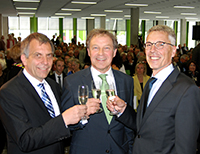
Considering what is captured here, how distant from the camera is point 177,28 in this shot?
96.8 ft

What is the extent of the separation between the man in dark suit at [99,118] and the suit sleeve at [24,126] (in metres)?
0.30

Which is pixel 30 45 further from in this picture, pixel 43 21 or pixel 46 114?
pixel 43 21

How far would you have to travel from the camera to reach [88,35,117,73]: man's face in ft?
6.89

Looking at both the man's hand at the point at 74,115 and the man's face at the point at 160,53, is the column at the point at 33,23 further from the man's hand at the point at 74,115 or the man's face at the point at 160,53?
the man's hand at the point at 74,115

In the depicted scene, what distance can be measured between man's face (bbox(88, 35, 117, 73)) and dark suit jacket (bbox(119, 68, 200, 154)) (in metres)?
0.57

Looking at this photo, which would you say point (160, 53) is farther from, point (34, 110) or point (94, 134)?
point (34, 110)

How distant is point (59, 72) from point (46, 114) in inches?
181

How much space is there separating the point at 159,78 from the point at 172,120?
37 cm

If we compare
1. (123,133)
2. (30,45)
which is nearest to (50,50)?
(30,45)

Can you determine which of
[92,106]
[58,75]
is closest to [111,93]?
[92,106]

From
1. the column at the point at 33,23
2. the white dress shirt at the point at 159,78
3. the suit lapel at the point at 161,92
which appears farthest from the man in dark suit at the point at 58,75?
the column at the point at 33,23

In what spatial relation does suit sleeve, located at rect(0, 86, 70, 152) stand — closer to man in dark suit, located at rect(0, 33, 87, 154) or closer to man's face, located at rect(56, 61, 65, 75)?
man in dark suit, located at rect(0, 33, 87, 154)

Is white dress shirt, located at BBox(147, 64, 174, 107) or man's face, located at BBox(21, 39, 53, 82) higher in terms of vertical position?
man's face, located at BBox(21, 39, 53, 82)

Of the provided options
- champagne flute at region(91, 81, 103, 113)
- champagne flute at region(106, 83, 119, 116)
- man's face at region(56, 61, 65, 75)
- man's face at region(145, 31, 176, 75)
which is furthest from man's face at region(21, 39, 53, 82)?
man's face at region(56, 61, 65, 75)
